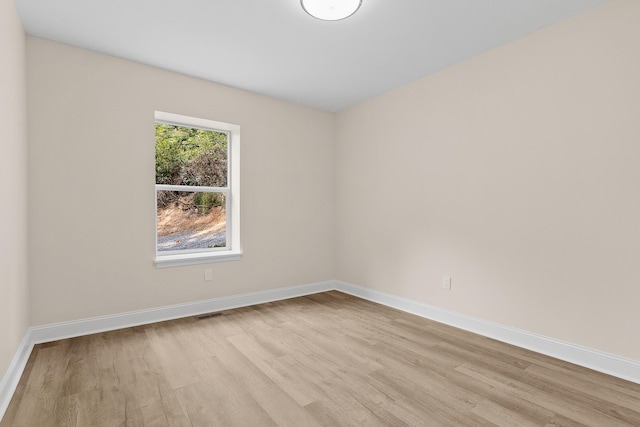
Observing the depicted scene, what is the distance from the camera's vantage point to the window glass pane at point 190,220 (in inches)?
136

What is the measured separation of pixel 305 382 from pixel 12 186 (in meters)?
2.29

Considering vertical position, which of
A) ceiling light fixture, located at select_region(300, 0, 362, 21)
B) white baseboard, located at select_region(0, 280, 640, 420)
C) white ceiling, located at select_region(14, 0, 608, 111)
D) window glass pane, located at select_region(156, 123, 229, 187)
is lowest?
white baseboard, located at select_region(0, 280, 640, 420)

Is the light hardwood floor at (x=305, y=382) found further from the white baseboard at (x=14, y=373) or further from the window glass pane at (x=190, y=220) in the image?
the window glass pane at (x=190, y=220)

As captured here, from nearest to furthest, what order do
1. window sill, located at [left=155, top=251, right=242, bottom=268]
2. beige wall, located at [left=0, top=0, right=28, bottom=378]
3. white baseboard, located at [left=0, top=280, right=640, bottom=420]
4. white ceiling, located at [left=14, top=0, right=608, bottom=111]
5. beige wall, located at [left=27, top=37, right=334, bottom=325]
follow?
1. beige wall, located at [left=0, top=0, right=28, bottom=378]
2. white baseboard, located at [left=0, top=280, right=640, bottom=420]
3. white ceiling, located at [left=14, top=0, right=608, bottom=111]
4. beige wall, located at [left=27, top=37, right=334, bottom=325]
5. window sill, located at [left=155, top=251, right=242, bottom=268]

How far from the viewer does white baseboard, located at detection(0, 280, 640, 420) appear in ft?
6.85

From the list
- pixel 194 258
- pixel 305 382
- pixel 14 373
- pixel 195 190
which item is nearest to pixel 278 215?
pixel 195 190

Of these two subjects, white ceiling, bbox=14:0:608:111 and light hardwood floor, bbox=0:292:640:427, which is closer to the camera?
light hardwood floor, bbox=0:292:640:427

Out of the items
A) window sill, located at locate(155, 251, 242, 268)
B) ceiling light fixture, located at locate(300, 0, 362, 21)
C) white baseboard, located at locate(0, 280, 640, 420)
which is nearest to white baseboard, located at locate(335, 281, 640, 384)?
white baseboard, located at locate(0, 280, 640, 420)

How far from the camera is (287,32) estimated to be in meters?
2.52

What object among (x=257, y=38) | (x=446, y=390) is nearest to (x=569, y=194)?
(x=446, y=390)

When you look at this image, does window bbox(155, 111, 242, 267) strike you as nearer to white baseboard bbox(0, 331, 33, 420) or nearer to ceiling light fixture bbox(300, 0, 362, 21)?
white baseboard bbox(0, 331, 33, 420)

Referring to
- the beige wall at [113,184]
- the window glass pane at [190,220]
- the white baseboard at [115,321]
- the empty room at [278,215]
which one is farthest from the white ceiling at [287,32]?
the white baseboard at [115,321]

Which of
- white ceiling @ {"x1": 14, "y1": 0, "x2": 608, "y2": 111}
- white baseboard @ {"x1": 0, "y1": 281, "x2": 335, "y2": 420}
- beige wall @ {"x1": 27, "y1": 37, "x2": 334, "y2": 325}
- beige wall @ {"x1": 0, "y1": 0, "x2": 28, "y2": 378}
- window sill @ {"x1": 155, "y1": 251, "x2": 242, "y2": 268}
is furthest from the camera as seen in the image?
window sill @ {"x1": 155, "y1": 251, "x2": 242, "y2": 268}

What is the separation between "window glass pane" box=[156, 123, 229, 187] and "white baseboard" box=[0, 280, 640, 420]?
1363 mm
